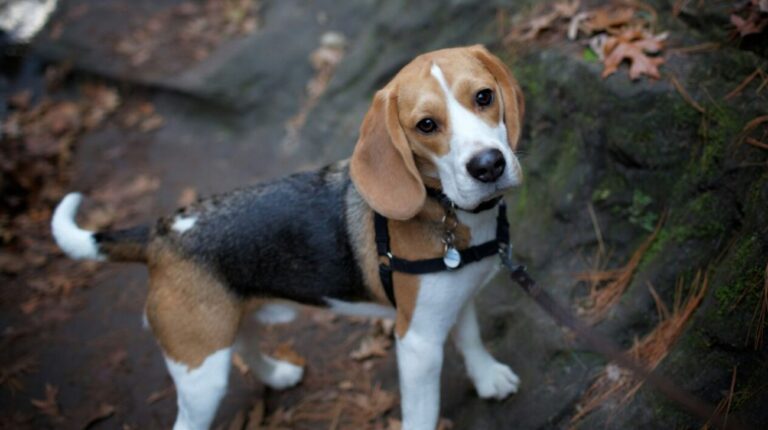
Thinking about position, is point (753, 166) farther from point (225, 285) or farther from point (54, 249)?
point (54, 249)

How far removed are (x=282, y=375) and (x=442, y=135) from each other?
101 inches

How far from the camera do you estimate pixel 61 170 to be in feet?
25.2

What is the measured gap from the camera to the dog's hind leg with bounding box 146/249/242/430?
11.6ft

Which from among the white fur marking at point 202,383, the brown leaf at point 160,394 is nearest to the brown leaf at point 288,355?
the brown leaf at point 160,394

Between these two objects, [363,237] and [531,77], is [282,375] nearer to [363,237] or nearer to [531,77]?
[363,237]

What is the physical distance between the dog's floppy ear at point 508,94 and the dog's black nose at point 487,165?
1.18 feet

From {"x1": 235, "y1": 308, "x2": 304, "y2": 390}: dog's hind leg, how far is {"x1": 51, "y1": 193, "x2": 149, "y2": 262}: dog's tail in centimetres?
87

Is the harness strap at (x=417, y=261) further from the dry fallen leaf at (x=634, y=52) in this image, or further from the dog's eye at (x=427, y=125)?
the dry fallen leaf at (x=634, y=52)

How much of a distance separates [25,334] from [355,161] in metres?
4.25

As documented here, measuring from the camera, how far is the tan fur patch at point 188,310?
11.6 ft

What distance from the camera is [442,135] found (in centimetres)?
281

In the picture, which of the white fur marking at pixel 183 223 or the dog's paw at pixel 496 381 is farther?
the dog's paw at pixel 496 381

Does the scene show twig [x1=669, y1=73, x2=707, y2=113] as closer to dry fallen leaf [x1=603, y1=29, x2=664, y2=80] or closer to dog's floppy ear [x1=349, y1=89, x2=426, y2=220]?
dry fallen leaf [x1=603, y1=29, x2=664, y2=80]

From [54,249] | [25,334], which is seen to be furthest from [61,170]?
[25,334]
